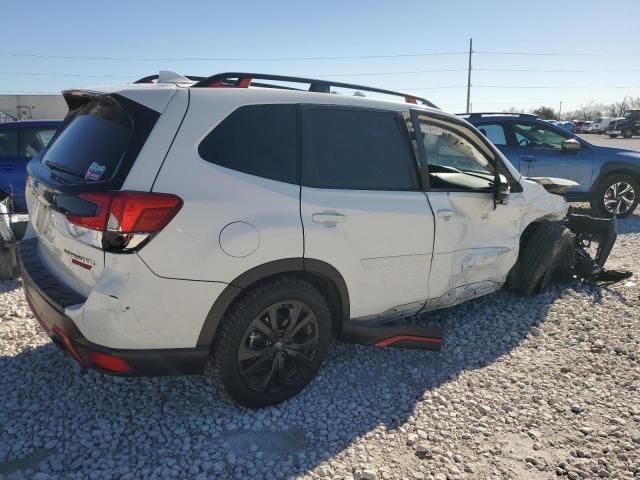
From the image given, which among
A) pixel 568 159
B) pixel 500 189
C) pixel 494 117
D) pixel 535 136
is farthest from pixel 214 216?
pixel 568 159

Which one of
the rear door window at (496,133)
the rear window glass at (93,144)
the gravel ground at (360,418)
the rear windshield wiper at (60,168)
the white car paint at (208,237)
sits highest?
the rear door window at (496,133)

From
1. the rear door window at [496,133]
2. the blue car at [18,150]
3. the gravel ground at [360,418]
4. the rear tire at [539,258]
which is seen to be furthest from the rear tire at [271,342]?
the rear door window at [496,133]

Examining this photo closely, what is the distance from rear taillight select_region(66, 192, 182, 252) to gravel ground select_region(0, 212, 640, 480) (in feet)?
3.61

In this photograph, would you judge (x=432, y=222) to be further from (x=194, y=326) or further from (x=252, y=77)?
(x=194, y=326)

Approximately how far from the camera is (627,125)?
42.9 metres

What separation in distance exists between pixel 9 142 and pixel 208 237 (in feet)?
17.9

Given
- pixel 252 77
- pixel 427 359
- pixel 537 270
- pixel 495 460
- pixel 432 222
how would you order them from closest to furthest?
pixel 495 460 < pixel 252 77 < pixel 432 222 < pixel 427 359 < pixel 537 270

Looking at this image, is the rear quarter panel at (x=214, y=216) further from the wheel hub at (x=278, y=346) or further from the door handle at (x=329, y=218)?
the wheel hub at (x=278, y=346)

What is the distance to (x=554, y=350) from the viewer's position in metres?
3.77

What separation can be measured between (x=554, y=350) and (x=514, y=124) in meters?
5.58

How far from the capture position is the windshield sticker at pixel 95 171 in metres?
2.34

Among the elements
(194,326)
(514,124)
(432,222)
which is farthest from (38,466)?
(514,124)

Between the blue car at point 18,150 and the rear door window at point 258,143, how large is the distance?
471 centimetres

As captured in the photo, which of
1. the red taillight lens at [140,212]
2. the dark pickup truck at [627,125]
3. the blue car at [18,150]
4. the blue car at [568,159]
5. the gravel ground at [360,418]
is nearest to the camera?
the red taillight lens at [140,212]
